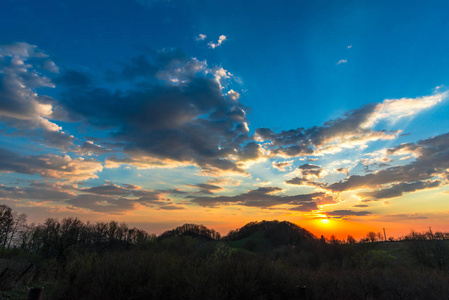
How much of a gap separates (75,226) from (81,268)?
57604 millimetres

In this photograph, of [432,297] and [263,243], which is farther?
[263,243]

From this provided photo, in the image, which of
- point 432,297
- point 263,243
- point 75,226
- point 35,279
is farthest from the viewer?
point 263,243

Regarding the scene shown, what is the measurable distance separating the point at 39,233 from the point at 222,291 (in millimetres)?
70352

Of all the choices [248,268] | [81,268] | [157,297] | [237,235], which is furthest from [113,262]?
[237,235]

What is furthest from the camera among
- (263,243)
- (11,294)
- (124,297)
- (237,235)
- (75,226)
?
(237,235)

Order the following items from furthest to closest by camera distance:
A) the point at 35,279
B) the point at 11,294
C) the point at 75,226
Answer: the point at 75,226 → the point at 35,279 → the point at 11,294

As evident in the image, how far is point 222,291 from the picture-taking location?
1617 centimetres

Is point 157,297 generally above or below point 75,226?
below

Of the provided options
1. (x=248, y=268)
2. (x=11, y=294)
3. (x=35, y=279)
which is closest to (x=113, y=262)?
(x=11, y=294)

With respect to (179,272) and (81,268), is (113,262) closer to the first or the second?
(81,268)

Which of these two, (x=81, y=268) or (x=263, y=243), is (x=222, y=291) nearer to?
(x=81, y=268)

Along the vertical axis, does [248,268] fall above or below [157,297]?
above

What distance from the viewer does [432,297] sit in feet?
51.2

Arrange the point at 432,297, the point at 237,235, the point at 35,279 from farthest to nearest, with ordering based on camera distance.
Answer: the point at 237,235, the point at 35,279, the point at 432,297
